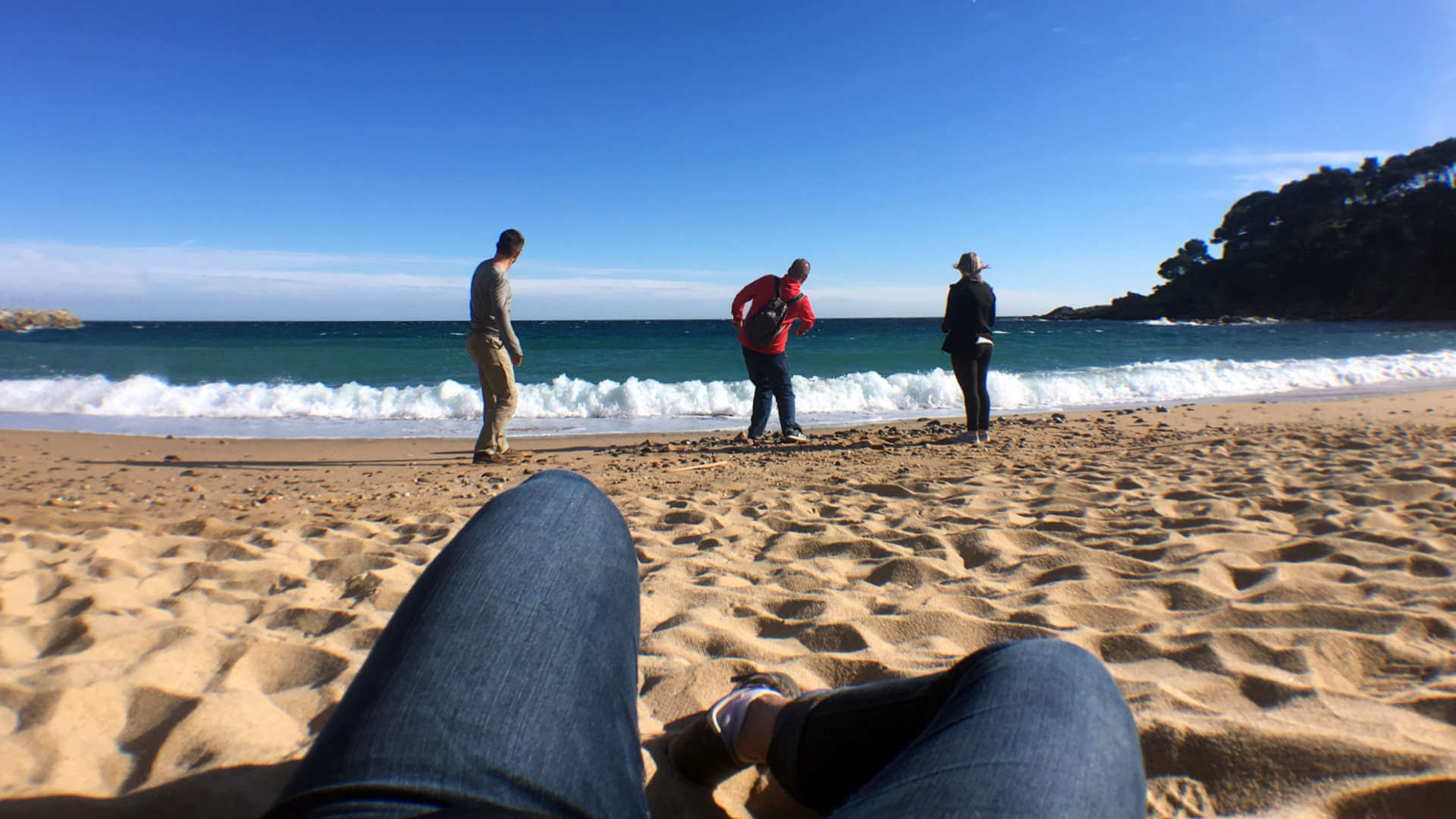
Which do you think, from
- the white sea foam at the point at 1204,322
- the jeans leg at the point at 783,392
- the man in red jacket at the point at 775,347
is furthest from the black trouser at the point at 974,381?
the white sea foam at the point at 1204,322

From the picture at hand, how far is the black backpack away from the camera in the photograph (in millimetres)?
7281

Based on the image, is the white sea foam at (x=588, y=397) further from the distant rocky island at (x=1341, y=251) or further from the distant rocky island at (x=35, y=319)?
the distant rocky island at (x=35, y=319)

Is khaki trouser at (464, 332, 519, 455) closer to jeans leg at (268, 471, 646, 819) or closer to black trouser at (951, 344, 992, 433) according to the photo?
black trouser at (951, 344, 992, 433)

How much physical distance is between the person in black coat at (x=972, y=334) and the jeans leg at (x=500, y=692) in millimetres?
6370

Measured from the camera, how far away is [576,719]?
91cm

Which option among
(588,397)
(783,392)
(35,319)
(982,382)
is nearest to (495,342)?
(783,392)

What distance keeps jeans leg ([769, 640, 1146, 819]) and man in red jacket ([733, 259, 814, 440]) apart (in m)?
6.14

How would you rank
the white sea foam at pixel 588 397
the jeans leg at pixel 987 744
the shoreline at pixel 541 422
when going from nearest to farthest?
the jeans leg at pixel 987 744 < the shoreline at pixel 541 422 < the white sea foam at pixel 588 397

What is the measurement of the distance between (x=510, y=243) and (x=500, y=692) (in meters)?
6.01

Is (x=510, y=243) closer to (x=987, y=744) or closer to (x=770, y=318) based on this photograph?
(x=770, y=318)

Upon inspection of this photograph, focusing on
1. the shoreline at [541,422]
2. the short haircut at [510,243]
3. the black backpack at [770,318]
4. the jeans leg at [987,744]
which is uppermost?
the short haircut at [510,243]

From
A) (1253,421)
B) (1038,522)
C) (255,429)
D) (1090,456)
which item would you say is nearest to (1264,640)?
(1038,522)

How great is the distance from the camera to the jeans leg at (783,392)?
7.41 m

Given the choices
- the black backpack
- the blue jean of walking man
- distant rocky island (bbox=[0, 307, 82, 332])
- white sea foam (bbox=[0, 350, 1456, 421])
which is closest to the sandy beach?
the blue jean of walking man
